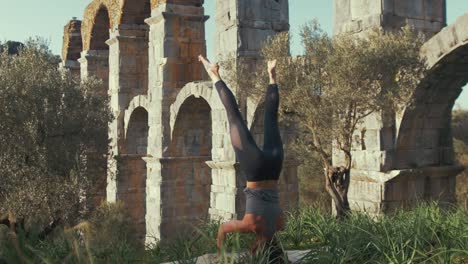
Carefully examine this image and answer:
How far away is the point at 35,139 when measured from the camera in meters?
12.0

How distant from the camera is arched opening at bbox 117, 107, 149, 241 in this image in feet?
56.1

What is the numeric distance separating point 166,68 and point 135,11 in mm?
4049

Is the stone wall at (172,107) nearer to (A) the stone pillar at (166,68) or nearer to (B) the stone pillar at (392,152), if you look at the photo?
(A) the stone pillar at (166,68)

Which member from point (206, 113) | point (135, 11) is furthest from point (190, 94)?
point (135, 11)

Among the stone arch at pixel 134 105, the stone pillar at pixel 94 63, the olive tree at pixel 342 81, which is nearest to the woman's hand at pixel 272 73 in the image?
the olive tree at pixel 342 81

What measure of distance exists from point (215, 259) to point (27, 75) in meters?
9.35

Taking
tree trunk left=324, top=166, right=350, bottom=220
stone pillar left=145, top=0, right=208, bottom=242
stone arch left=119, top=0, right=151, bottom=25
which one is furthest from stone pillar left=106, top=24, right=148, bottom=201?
tree trunk left=324, top=166, right=350, bottom=220

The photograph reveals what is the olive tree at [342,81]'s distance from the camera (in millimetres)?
7777

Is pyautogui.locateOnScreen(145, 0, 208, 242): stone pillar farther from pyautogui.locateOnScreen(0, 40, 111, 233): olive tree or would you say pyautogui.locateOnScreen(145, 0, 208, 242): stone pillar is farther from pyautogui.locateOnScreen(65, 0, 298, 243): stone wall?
pyautogui.locateOnScreen(0, 40, 111, 233): olive tree

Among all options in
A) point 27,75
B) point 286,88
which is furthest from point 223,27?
point 27,75

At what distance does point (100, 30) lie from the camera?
20.4m

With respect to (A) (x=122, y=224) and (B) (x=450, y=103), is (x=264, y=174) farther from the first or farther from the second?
(A) (x=122, y=224)

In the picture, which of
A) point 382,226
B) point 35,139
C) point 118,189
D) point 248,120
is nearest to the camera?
point 382,226

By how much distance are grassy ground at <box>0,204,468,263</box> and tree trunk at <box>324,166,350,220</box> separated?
69cm
